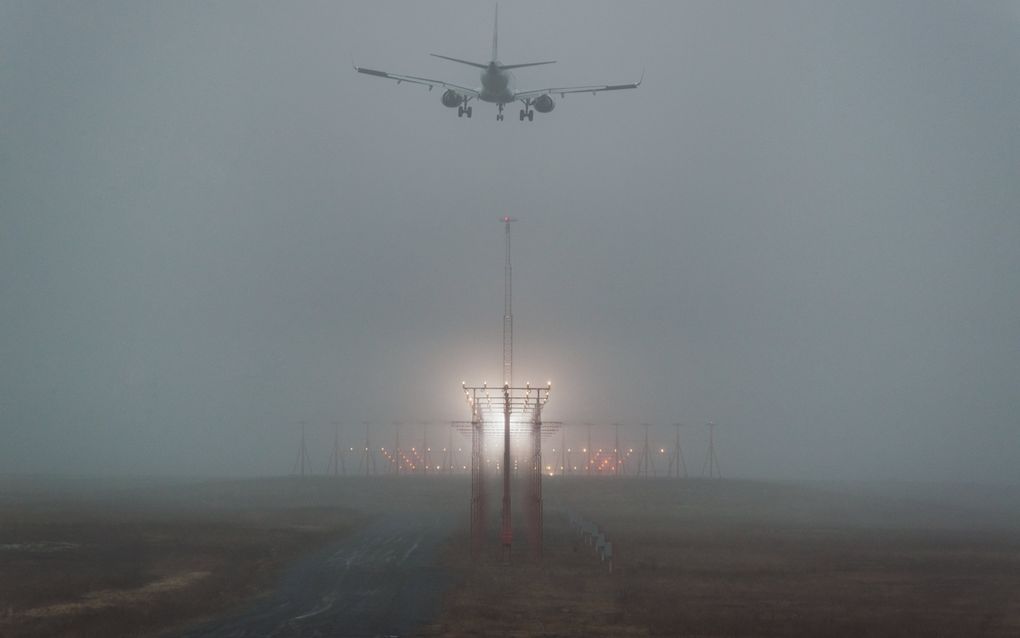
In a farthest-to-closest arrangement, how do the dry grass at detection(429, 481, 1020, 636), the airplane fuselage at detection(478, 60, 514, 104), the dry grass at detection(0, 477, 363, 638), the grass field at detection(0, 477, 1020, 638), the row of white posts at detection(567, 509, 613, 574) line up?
the airplane fuselage at detection(478, 60, 514, 104) → the row of white posts at detection(567, 509, 613, 574) → the dry grass at detection(0, 477, 363, 638) → the grass field at detection(0, 477, 1020, 638) → the dry grass at detection(429, 481, 1020, 636)

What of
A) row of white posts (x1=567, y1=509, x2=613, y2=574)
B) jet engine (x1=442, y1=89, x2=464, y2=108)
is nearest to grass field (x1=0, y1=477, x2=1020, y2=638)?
row of white posts (x1=567, y1=509, x2=613, y2=574)

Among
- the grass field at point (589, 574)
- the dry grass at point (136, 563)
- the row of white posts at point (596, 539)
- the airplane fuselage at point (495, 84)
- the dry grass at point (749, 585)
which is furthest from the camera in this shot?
the airplane fuselage at point (495, 84)

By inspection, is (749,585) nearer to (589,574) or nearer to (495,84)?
(589,574)

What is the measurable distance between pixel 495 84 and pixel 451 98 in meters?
3.70

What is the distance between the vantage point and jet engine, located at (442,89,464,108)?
252 ft

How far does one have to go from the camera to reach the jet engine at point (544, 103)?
7806 cm

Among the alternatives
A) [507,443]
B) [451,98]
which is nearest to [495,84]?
[451,98]

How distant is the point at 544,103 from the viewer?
257ft

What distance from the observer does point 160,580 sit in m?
55.6

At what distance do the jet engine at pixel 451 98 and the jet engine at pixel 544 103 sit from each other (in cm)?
586

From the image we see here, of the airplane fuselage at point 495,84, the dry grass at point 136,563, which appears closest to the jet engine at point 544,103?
the airplane fuselage at point 495,84

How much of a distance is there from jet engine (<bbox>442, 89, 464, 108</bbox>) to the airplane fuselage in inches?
63.3

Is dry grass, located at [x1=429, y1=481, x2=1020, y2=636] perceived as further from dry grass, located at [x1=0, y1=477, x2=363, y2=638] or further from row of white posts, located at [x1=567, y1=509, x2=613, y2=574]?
dry grass, located at [x1=0, y1=477, x2=363, y2=638]

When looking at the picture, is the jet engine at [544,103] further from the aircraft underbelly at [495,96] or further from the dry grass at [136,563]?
the dry grass at [136,563]
